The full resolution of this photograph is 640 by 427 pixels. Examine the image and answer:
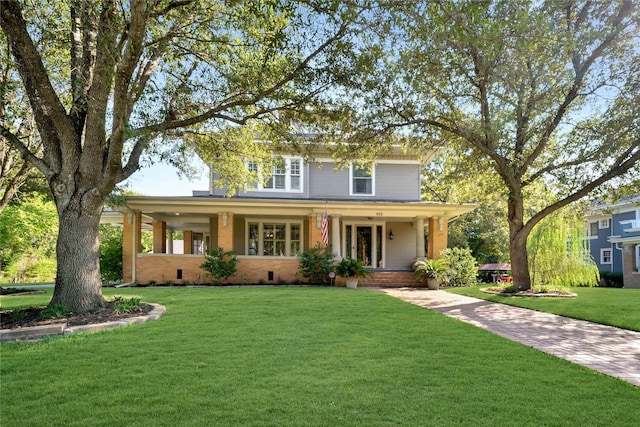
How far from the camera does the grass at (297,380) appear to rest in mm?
3314

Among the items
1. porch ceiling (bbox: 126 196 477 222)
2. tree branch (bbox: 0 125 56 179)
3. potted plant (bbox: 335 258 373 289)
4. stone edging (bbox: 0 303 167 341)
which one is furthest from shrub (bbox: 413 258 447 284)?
tree branch (bbox: 0 125 56 179)

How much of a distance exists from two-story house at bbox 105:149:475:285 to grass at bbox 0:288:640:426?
31.2ft

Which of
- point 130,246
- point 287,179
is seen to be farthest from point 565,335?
point 130,246

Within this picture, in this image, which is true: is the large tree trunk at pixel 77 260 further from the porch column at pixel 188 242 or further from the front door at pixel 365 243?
the porch column at pixel 188 242

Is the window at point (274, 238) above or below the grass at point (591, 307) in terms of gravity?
above

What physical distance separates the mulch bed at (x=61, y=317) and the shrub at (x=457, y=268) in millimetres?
12069

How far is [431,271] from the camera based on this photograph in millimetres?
15680

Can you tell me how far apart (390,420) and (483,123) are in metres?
10.3

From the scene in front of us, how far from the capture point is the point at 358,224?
61.5 feet

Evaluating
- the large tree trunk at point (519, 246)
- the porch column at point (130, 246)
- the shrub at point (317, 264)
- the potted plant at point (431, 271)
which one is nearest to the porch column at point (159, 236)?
the porch column at point (130, 246)

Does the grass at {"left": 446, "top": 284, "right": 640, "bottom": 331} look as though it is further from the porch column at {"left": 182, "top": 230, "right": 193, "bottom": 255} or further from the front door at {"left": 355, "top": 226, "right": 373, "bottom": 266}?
the porch column at {"left": 182, "top": 230, "right": 193, "bottom": 255}

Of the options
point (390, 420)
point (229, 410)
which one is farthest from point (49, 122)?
point (390, 420)

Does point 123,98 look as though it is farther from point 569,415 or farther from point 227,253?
point 227,253

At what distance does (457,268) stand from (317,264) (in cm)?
589
